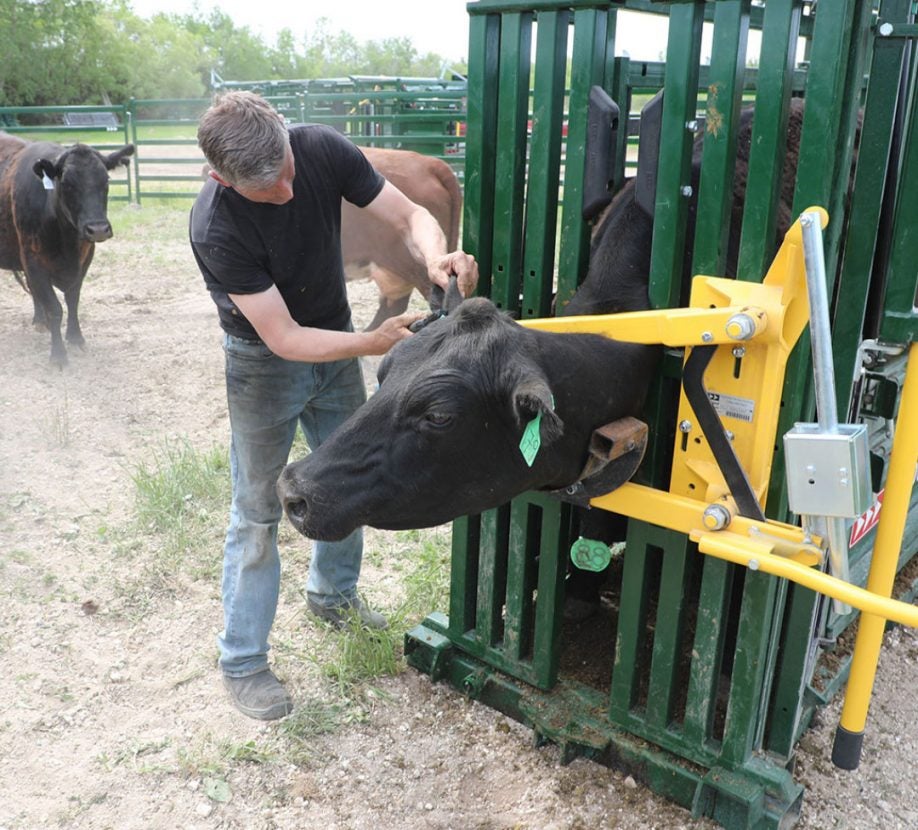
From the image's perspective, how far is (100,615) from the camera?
4.03 meters

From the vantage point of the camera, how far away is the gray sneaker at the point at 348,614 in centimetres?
383

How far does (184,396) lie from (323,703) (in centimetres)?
394

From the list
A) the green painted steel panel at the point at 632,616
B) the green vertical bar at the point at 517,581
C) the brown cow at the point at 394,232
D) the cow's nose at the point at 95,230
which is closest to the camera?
the green painted steel panel at the point at 632,616

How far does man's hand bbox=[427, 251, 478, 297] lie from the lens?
2.96 metres

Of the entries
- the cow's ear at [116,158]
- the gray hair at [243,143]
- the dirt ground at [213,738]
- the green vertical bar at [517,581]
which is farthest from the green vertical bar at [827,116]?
the cow's ear at [116,158]

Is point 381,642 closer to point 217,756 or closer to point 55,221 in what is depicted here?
point 217,756

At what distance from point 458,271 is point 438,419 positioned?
775 millimetres

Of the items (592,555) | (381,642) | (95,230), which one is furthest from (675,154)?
(95,230)

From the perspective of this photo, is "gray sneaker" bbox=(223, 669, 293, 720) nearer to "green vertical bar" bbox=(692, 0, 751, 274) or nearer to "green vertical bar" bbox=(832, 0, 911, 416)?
"green vertical bar" bbox=(692, 0, 751, 274)

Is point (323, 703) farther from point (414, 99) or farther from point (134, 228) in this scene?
point (414, 99)

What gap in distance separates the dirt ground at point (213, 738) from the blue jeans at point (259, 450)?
288 millimetres

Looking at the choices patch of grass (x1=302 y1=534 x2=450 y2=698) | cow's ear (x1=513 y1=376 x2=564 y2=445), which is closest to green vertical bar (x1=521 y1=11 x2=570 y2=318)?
cow's ear (x1=513 y1=376 x2=564 y2=445)

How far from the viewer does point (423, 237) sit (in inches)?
132

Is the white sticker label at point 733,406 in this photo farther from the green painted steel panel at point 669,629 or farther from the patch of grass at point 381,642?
the patch of grass at point 381,642
